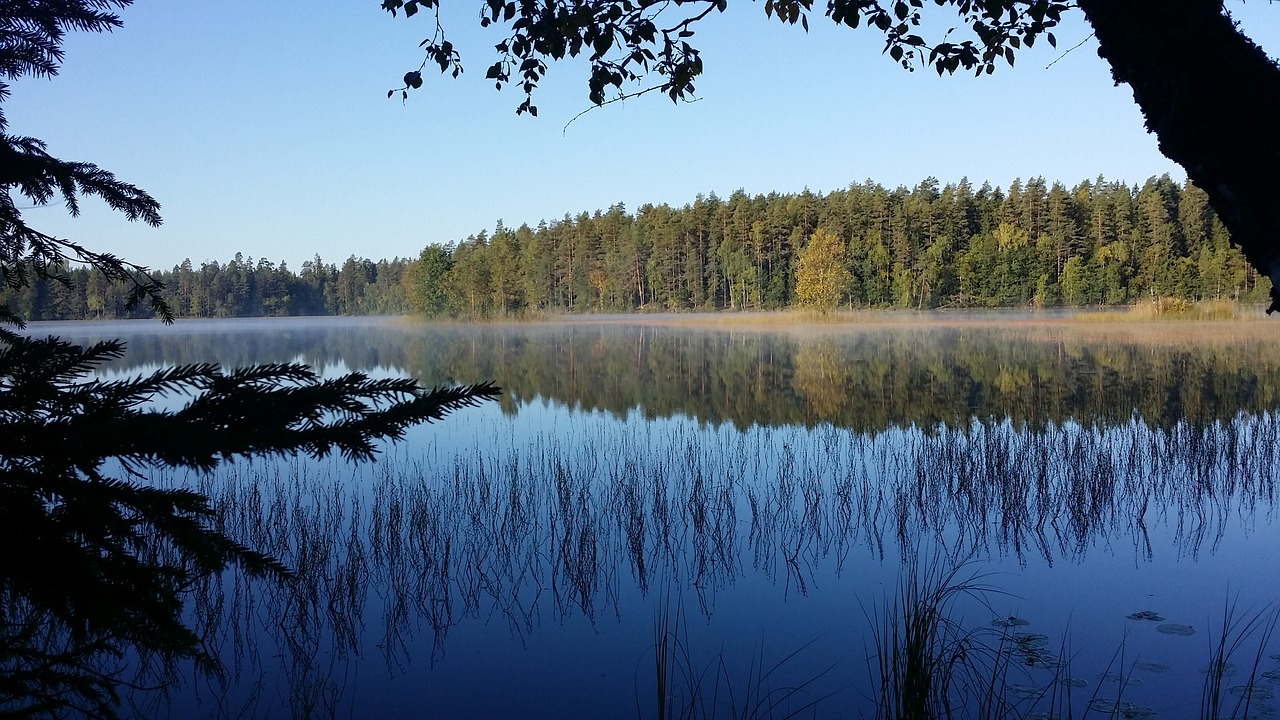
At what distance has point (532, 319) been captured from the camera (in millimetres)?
75250

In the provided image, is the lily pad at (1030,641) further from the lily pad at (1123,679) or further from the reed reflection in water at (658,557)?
the lily pad at (1123,679)

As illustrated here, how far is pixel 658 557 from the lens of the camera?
6.10 m

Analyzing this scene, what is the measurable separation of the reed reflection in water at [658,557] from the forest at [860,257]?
179 feet

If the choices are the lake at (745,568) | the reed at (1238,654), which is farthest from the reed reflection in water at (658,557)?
the reed at (1238,654)

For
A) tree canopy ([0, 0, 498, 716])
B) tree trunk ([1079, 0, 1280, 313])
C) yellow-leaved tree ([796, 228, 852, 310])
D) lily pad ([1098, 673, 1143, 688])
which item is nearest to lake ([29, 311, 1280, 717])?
lily pad ([1098, 673, 1143, 688])

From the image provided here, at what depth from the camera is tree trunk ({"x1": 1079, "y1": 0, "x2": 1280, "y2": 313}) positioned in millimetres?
2217

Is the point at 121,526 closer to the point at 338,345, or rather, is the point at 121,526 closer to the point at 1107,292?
the point at 338,345

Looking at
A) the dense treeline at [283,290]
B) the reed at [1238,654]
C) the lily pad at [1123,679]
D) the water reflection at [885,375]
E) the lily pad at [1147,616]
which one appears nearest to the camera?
the reed at [1238,654]

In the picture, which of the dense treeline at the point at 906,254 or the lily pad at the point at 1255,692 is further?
the dense treeline at the point at 906,254

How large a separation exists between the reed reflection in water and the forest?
54.6 m

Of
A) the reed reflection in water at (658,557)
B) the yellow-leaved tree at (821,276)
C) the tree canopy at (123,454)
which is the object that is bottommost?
the reed reflection in water at (658,557)

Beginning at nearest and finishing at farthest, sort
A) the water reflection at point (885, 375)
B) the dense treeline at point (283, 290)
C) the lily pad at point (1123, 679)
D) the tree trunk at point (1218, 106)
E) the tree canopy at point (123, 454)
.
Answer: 1. the tree canopy at point (123, 454)
2. the tree trunk at point (1218, 106)
3. the lily pad at point (1123, 679)
4. the water reflection at point (885, 375)
5. the dense treeline at point (283, 290)

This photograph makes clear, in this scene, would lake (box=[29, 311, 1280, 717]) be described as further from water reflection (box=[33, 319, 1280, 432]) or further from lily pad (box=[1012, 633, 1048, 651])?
water reflection (box=[33, 319, 1280, 432])

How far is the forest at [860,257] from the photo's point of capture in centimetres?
7125
